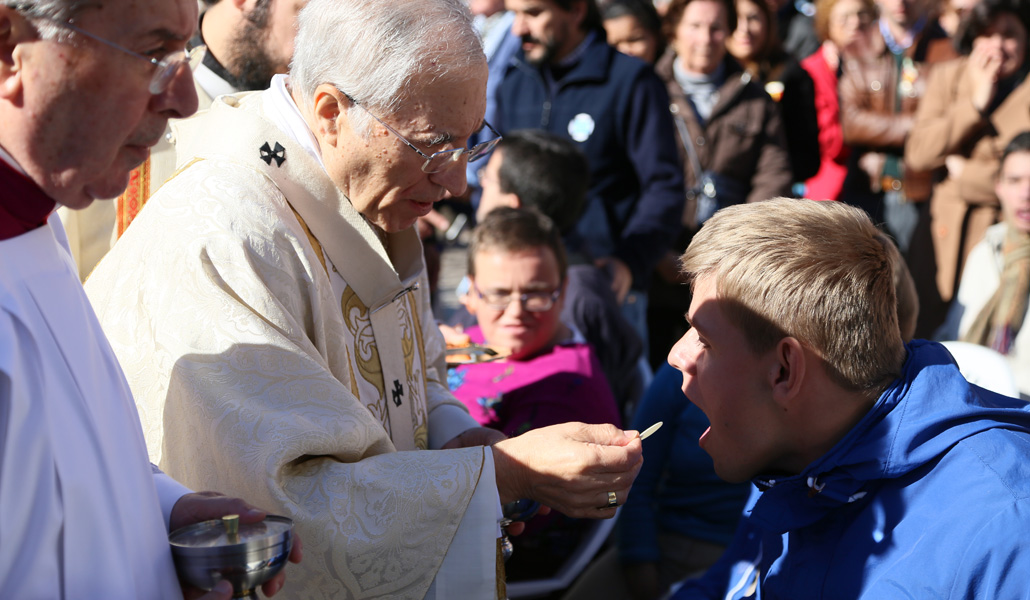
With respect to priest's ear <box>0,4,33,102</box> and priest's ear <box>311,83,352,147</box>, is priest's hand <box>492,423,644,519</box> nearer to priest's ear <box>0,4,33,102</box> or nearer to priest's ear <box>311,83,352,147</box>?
priest's ear <box>311,83,352,147</box>

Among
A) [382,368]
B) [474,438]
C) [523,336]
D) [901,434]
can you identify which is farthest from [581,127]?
[901,434]

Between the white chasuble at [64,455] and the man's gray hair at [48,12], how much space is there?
11.9 inches

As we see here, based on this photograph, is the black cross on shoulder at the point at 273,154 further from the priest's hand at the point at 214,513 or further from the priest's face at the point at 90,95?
the priest's hand at the point at 214,513

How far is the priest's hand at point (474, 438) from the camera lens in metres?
2.48

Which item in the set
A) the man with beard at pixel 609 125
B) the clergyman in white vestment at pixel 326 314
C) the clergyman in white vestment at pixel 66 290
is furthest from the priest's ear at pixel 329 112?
the man with beard at pixel 609 125

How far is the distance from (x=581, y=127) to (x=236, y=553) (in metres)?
3.78

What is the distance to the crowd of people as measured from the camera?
138 cm

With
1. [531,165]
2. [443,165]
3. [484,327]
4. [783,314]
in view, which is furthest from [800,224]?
[531,165]

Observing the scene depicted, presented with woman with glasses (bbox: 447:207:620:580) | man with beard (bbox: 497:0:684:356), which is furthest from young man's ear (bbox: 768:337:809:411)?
man with beard (bbox: 497:0:684:356)

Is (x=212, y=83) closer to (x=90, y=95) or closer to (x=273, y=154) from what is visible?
(x=273, y=154)

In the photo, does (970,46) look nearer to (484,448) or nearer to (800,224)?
(800,224)

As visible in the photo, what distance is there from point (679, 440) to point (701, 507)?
25 centimetres

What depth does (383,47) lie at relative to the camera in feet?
6.55

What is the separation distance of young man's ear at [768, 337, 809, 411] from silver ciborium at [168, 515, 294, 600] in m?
1.10
